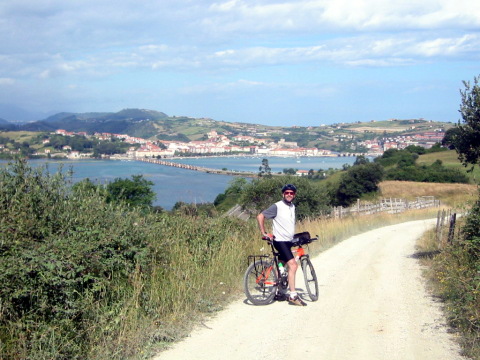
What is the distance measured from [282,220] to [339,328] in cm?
184

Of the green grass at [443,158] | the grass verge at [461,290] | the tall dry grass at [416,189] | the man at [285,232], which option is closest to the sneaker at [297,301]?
the man at [285,232]

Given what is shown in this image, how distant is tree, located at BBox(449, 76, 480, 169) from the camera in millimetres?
11914

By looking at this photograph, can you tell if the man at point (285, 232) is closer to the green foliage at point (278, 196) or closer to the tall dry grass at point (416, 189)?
the green foliage at point (278, 196)

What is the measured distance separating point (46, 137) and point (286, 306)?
6723cm

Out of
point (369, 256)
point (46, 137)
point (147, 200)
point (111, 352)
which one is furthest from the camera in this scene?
point (46, 137)

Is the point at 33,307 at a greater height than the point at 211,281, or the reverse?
the point at 33,307

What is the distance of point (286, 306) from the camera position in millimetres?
8031

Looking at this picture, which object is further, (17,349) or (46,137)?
(46,137)

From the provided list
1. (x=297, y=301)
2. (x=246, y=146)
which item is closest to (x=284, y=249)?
(x=297, y=301)

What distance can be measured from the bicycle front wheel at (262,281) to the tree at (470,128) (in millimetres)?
6350

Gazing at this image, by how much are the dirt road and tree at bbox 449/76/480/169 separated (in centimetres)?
351

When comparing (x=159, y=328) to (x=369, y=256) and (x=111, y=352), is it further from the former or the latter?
(x=369, y=256)

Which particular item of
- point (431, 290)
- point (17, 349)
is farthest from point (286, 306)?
point (17, 349)

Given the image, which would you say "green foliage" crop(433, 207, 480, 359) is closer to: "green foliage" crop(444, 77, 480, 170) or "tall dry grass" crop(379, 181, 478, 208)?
"green foliage" crop(444, 77, 480, 170)
